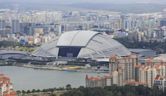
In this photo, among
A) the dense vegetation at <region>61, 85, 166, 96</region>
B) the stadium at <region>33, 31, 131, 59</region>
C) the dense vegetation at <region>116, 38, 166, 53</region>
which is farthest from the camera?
the dense vegetation at <region>116, 38, 166, 53</region>

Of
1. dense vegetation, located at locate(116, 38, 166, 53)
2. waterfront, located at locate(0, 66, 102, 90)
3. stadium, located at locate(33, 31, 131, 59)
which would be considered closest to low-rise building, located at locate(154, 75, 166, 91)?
waterfront, located at locate(0, 66, 102, 90)

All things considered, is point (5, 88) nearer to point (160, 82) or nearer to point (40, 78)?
point (160, 82)

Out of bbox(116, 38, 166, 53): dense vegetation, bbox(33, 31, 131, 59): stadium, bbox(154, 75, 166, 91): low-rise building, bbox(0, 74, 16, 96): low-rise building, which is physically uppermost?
bbox(0, 74, 16, 96): low-rise building

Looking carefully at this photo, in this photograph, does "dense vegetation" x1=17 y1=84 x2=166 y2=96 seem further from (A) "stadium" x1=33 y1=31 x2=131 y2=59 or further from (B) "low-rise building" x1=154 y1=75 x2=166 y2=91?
(A) "stadium" x1=33 y1=31 x2=131 y2=59

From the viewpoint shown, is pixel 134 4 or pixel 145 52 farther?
pixel 134 4

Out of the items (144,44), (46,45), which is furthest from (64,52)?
(144,44)

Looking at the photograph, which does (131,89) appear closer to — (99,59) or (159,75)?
(159,75)

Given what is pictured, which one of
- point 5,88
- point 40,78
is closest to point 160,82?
point 40,78
